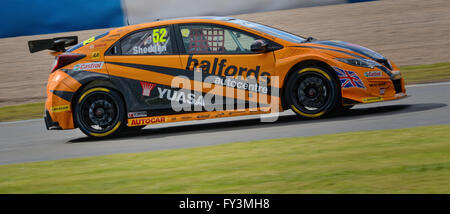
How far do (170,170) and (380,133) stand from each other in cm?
235

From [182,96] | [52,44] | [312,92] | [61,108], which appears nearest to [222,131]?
[182,96]

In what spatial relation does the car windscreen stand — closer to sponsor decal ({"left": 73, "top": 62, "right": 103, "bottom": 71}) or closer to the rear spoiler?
sponsor decal ({"left": 73, "top": 62, "right": 103, "bottom": 71})

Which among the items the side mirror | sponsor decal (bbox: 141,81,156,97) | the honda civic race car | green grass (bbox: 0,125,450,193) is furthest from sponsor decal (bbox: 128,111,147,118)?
the side mirror

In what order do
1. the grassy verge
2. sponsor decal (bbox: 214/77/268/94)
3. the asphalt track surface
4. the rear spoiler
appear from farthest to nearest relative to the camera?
1. the grassy verge
2. the rear spoiler
3. sponsor decal (bbox: 214/77/268/94)
4. the asphalt track surface

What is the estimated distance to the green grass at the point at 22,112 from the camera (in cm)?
1130

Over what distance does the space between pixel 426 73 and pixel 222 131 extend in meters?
4.84

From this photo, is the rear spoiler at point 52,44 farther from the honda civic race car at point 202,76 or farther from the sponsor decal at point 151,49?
the sponsor decal at point 151,49

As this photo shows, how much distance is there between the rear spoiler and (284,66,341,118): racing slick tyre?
10.7 ft

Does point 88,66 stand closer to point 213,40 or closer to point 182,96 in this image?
point 182,96

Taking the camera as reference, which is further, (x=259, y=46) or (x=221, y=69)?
(x=221, y=69)

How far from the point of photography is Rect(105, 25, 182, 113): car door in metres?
8.32

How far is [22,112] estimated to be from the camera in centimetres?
1176
